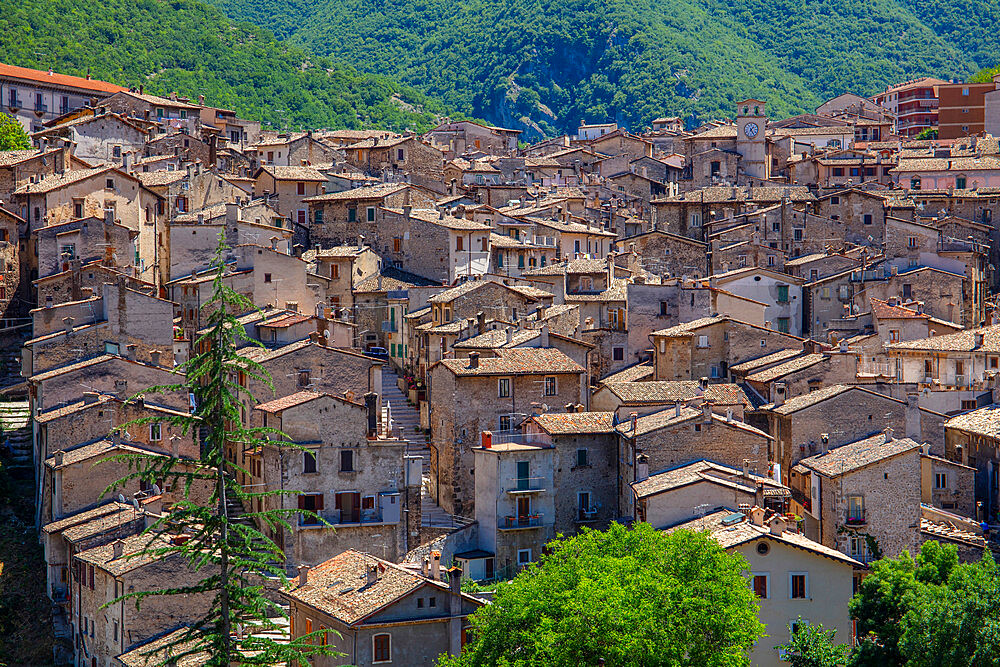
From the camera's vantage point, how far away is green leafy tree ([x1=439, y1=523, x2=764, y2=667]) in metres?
35.8

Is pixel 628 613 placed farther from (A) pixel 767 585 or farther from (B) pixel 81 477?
(B) pixel 81 477

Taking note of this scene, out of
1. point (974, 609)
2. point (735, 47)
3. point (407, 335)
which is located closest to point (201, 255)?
point (407, 335)

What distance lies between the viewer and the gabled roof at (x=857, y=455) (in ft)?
155

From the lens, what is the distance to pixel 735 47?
169 metres

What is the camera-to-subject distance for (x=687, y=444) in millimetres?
48531

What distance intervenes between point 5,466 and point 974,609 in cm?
3318

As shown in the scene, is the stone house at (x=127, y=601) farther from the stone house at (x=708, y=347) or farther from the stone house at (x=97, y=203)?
the stone house at (x=97, y=203)

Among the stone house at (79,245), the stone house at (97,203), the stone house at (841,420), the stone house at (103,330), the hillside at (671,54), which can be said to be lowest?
the stone house at (841,420)

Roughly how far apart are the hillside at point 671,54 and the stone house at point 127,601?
11064cm

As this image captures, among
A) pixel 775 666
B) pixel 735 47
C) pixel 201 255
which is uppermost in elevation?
pixel 735 47

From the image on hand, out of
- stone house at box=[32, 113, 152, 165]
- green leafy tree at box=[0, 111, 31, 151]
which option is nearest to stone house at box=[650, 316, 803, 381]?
stone house at box=[32, 113, 152, 165]

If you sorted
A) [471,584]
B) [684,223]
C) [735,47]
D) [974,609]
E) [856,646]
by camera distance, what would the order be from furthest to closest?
[735,47]
[684,223]
[471,584]
[856,646]
[974,609]

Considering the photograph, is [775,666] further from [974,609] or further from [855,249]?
[855,249]

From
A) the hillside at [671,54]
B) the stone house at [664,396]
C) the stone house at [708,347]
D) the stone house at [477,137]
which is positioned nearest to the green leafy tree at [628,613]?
the stone house at [664,396]
